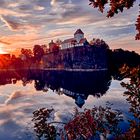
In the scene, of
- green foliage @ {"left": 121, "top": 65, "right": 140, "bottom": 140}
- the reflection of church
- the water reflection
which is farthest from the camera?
the water reflection

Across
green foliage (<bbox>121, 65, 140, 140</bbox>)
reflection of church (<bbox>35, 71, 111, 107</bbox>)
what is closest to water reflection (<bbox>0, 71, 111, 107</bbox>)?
reflection of church (<bbox>35, 71, 111, 107</bbox>)

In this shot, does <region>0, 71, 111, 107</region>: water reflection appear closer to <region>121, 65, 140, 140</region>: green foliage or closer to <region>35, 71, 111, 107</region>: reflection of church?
<region>35, 71, 111, 107</region>: reflection of church

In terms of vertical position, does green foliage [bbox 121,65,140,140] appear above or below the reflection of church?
above

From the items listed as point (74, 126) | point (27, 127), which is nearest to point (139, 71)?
point (74, 126)

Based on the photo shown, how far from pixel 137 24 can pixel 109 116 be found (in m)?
12.0

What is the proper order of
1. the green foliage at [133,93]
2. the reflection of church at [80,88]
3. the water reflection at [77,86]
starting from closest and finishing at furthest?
1. the green foliage at [133,93]
2. the reflection of church at [80,88]
3. the water reflection at [77,86]

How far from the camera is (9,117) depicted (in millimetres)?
55438

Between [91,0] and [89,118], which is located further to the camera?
[89,118]

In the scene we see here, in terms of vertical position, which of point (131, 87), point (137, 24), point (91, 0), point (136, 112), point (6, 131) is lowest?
point (6, 131)

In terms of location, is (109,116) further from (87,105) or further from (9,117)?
(87,105)

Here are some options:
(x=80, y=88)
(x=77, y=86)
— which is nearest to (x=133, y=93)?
(x=80, y=88)

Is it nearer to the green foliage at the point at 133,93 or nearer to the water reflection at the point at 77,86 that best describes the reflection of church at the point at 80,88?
the water reflection at the point at 77,86

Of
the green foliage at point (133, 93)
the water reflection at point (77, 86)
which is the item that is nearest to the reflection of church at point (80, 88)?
the water reflection at point (77, 86)

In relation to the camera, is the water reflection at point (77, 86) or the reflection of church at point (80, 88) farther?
the water reflection at point (77, 86)
